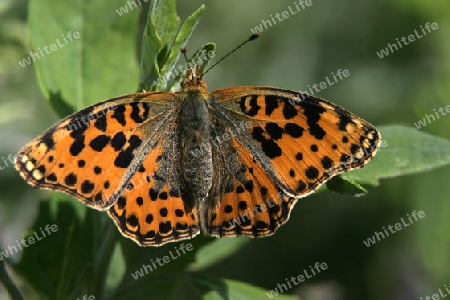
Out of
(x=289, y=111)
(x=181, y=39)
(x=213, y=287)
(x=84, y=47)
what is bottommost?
(x=213, y=287)

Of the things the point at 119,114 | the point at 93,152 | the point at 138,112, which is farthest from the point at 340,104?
the point at 93,152

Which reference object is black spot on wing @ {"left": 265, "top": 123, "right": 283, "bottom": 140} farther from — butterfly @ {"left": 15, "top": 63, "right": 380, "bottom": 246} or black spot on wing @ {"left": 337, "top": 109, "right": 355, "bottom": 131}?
black spot on wing @ {"left": 337, "top": 109, "right": 355, "bottom": 131}

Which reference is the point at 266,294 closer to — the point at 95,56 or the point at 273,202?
the point at 273,202

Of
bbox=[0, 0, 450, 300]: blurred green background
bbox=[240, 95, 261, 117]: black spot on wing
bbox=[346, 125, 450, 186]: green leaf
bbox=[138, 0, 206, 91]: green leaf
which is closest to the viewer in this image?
bbox=[138, 0, 206, 91]: green leaf

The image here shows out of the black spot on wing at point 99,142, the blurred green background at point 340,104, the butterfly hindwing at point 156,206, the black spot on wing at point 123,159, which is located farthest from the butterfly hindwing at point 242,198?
the blurred green background at point 340,104

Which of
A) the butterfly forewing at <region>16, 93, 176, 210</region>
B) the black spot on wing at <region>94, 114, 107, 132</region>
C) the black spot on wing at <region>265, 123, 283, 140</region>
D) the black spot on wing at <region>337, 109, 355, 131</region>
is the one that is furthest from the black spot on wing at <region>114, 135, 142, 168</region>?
the black spot on wing at <region>337, 109, 355, 131</region>

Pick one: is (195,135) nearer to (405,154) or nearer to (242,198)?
(242,198)

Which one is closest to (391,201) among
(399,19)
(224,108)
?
(399,19)
